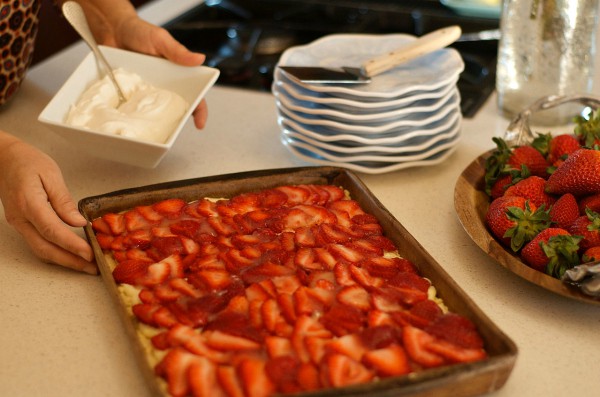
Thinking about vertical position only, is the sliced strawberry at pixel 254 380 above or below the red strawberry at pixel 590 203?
below

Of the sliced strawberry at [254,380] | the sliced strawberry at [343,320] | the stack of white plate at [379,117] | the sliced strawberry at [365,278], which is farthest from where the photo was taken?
the stack of white plate at [379,117]

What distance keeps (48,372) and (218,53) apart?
4.59 ft

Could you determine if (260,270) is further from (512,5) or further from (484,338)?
(512,5)

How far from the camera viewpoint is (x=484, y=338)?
3.31 ft

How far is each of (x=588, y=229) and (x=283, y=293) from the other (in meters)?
0.49

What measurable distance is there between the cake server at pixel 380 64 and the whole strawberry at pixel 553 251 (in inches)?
22.2

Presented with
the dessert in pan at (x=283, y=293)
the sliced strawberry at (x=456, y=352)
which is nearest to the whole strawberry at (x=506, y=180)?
the dessert in pan at (x=283, y=293)

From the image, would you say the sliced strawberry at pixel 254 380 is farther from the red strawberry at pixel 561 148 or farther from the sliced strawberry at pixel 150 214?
the red strawberry at pixel 561 148

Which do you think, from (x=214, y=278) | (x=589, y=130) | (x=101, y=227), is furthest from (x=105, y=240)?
(x=589, y=130)

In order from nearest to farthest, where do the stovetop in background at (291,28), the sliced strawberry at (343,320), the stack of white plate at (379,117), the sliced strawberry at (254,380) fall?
the sliced strawberry at (254,380) < the sliced strawberry at (343,320) < the stack of white plate at (379,117) < the stovetop in background at (291,28)

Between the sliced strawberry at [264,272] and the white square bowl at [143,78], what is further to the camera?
the white square bowl at [143,78]

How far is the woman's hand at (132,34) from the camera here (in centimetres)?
162

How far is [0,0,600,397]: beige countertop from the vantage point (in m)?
1.06

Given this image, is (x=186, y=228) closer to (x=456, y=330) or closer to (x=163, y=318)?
(x=163, y=318)
